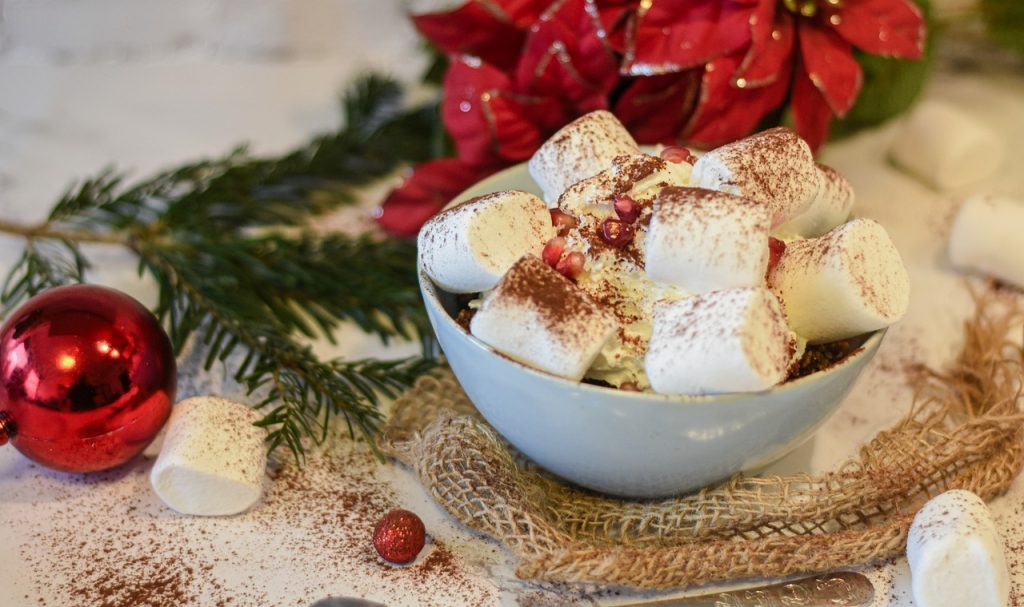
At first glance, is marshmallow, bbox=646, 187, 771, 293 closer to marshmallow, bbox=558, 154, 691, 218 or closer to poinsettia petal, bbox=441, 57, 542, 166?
marshmallow, bbox=558, 154, 691, 218

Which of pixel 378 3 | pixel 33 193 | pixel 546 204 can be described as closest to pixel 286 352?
pixel 546 204

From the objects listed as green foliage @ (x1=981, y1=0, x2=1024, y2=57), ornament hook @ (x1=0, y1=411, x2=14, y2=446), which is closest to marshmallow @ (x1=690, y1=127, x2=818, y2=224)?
ornament hook @ (x1=0, y1=411, x2=14, y2=446)

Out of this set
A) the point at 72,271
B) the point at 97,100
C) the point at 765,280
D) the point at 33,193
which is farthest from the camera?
the point at 97,100

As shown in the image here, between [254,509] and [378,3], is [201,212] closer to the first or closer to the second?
[254,509]

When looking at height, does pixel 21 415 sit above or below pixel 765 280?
below

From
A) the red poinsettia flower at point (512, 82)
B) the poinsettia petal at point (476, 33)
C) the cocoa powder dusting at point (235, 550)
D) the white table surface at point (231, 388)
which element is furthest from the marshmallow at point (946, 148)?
the cocoa powder dusting at point (235, 550)
